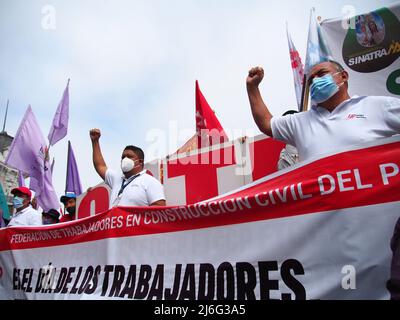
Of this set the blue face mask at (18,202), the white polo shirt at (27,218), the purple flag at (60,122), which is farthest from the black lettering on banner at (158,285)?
the purple flag at (60,122)

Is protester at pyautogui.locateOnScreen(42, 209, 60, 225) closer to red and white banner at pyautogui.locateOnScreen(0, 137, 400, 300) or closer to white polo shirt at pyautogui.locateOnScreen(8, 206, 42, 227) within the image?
white polo shirt at pyautogui.locateOnScreen(8, 206, 42, 227)

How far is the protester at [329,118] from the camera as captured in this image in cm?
193

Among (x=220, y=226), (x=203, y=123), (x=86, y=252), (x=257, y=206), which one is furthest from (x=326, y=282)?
(x=203, y=123)

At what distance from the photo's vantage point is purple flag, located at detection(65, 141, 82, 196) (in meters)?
7.27

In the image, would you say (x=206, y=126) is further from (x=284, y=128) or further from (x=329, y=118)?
(x=329, y=118)

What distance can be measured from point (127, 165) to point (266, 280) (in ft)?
6.71

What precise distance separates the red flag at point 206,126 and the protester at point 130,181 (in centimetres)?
155

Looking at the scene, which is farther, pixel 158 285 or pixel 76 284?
pixel 76 284

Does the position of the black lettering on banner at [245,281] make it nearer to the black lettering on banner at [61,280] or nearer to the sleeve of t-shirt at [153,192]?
the sleeve of t-shirt at [153,192]

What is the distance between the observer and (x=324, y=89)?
2.24m

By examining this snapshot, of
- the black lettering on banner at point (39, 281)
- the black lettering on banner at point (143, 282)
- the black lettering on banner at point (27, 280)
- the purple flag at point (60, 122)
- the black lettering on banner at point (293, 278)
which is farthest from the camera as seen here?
the purple flag at point (60, 122)

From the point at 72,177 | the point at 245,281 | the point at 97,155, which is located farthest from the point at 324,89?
the point at 72,177

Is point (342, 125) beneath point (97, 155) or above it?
beneath

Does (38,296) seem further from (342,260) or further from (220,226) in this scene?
(342,260)
